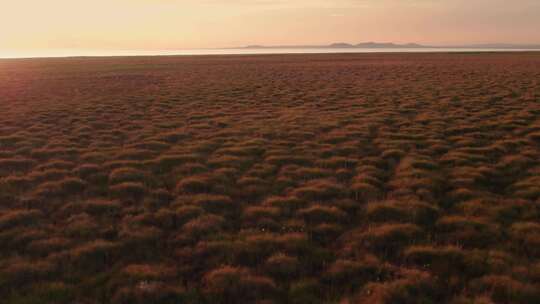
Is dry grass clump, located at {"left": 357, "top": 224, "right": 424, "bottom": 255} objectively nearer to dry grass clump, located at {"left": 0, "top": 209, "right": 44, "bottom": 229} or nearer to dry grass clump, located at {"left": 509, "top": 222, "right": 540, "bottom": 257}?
dry grass clump, located at {"left": 509, "top": 222, "right": 540, "bottom": 257}

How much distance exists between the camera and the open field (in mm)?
7719

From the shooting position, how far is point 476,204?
1133 centimetres

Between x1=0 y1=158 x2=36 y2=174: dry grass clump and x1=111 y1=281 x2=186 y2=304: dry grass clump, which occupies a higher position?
x1=0 y1=158 x2=36 y2=174: dry grass clump

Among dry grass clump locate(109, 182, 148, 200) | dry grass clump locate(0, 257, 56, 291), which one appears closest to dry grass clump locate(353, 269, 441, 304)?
dry grass clump locate(0, 257, 56, 291)

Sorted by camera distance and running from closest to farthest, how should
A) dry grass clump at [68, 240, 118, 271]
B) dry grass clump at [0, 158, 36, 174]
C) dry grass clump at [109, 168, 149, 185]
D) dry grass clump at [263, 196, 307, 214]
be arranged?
dry grass clump at [68, 240, 118, 271]
dry grass clump at [263, 196, 307, 214]
dry grass clump at [109, 168, 149, 185]
dry grass clump at [0, 158, 36, 174]

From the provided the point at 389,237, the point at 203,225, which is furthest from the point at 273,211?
the point at 389,237

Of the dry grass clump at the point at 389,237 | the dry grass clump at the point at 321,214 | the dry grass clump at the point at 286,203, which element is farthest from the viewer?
the dry grass clump at the point at 286,203

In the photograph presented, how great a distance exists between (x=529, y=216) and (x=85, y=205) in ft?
39.5

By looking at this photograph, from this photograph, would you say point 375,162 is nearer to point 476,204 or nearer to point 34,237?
point 476,204

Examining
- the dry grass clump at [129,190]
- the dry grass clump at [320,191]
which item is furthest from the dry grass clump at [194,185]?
the dry grass clump at [320,191]

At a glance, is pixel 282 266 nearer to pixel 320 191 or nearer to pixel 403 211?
pixel 403 211

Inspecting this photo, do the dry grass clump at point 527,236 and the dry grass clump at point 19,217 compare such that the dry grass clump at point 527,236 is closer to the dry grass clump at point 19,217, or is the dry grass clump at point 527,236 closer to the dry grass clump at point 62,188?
the dry grass clump at point 19,217

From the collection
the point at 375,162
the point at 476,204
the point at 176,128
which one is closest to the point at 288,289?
the point at 476,204

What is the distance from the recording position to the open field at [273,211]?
25.3 ft
